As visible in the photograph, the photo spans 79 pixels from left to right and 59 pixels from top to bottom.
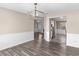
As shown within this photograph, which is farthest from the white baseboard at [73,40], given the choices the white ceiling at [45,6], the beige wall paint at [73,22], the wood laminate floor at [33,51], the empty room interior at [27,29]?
the white ceiling at [45,6]

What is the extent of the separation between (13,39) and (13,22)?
1.07m

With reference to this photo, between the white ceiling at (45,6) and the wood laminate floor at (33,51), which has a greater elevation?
the white ceiling at (45,6)

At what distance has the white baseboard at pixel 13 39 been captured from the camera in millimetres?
4434

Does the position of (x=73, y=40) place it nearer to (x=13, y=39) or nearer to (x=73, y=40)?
(x=73, y=40)

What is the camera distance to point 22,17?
593 centimetres

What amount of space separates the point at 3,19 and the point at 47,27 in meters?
3.64

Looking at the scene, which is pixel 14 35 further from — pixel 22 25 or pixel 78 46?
pixel 78 46

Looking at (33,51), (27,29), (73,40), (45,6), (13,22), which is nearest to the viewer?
(45,6)

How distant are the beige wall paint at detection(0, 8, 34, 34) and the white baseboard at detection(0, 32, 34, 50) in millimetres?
247

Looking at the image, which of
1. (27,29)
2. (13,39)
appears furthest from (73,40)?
(13,39)

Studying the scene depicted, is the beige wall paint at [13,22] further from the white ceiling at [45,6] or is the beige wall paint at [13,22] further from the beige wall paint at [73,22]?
the beige wall paint at [73,22]

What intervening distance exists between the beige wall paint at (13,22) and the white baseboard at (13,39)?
0.81ft

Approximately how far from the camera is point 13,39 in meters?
5.10

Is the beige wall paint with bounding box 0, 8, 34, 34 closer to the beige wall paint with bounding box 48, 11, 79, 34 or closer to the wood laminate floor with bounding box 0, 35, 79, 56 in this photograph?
the wood laminate floor with bounding box 0, 35, 79, 56
